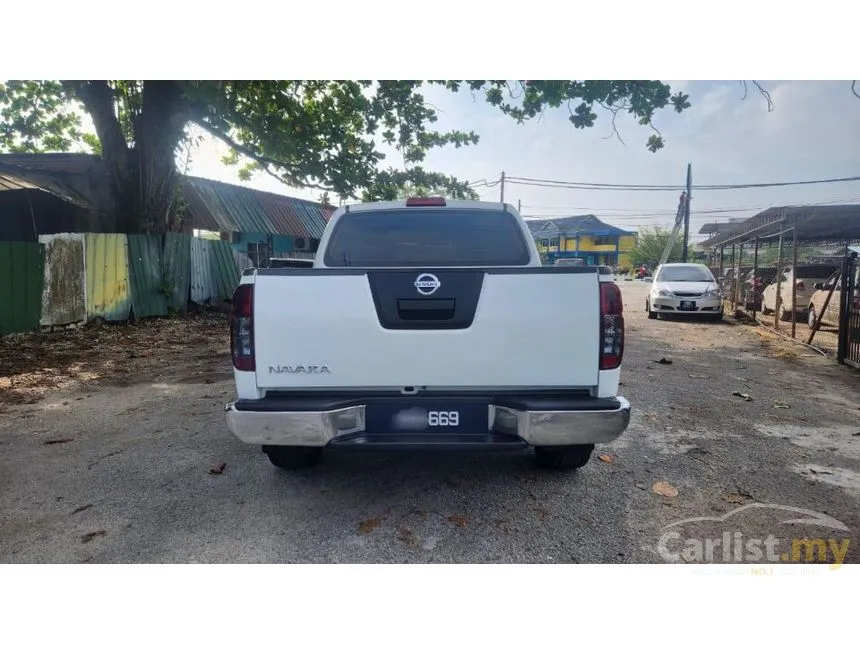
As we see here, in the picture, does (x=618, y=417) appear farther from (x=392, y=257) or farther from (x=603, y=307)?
(x=392, y=257)

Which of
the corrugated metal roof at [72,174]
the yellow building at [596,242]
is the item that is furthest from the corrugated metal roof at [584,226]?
the corrugated metal roof at [72,174]

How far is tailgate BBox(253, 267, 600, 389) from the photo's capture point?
2.81 meters

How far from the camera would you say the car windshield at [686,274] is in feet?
45.6

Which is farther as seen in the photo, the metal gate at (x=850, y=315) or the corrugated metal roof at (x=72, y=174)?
the corrugated metal roof at (x=72, y=174)

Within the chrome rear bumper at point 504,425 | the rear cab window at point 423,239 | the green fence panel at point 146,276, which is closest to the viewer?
the chrome rear bumper at point 504,425

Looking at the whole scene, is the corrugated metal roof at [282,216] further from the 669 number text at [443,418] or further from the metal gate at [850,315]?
the 669 number text at [443,418]

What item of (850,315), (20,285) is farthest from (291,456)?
(20,285)

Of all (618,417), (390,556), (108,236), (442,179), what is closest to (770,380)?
(618,417)

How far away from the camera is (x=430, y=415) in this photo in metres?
2.86

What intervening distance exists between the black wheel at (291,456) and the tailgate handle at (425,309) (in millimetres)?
1349

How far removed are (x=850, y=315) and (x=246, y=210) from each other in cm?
1910

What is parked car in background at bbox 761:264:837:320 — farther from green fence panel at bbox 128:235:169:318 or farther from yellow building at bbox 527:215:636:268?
A: yellow building at bbox 527:215:636:268

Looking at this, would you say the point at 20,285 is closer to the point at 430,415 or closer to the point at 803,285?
the point at 430,415

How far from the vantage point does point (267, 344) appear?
9.37 feet
